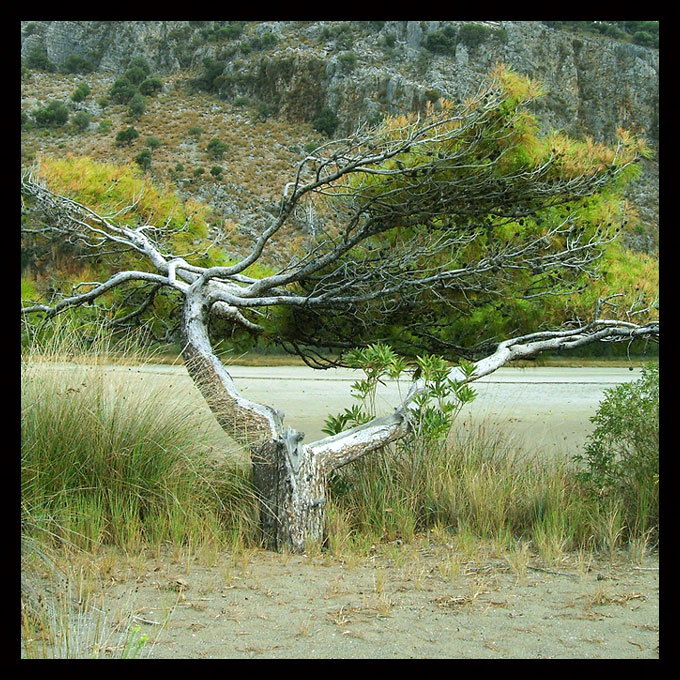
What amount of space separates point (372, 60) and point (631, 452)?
220 feet

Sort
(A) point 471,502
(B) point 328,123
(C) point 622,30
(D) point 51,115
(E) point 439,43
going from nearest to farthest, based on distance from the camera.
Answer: (A) point 471,502 → (D) point 51,115 → (B) point 328,123 → (E) point 439,43 → (C) point 622,30

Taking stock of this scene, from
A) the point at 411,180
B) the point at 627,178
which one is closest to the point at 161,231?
the point at 411,180

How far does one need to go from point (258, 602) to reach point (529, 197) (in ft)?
17.5

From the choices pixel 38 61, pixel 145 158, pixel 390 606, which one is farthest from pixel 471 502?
pixel 38 61

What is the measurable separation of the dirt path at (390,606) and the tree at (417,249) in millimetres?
1217

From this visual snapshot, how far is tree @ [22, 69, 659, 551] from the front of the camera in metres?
7.23

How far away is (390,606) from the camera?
455 centimetres

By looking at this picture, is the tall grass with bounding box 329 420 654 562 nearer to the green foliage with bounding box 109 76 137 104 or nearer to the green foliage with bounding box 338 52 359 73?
the green foliage with bounding box 109 76 137 104

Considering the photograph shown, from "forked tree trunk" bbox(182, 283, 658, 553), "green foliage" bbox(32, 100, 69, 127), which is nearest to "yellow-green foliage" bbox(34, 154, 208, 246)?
"forked tree trunk" bbox(182, 283, 658, 553)

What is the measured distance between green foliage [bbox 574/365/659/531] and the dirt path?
659mm

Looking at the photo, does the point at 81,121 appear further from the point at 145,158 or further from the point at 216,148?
the point at 216,148

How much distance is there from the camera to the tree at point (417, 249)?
7234 millimetres

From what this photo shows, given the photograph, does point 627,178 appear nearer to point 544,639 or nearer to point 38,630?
point 544,639

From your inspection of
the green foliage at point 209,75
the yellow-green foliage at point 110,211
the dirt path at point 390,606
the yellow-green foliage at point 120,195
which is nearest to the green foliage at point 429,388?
the dirt path at point 390,606
